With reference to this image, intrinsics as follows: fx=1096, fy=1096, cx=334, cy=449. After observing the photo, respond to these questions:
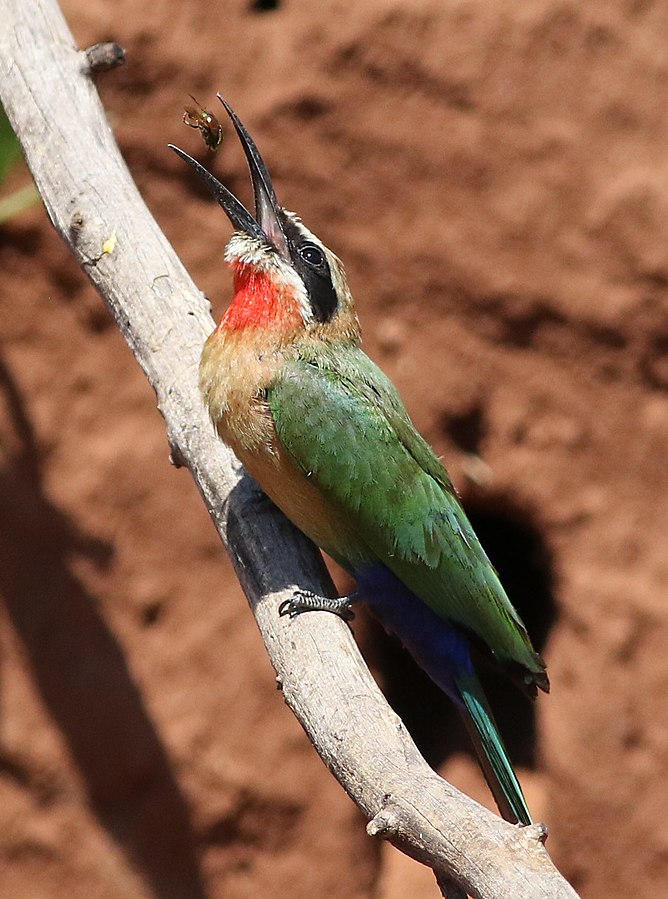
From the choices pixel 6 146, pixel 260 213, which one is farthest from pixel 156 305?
pixel 6 146

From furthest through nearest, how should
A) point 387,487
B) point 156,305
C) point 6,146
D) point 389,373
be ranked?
1. point 389,373
2. point 6,146
3. point 387,487
4. point 156,305

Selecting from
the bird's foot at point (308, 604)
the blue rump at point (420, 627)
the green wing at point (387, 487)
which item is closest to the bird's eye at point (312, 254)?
the green wing at point (387, 487)

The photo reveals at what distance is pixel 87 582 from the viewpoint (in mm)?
3609

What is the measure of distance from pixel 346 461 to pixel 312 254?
1.76ft

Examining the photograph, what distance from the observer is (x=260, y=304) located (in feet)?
8.23

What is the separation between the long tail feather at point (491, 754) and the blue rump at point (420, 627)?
29 millimetres

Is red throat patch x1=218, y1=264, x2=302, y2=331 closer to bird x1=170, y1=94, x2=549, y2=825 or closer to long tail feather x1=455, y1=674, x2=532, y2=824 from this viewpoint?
bird x1=170, y1=94, x2=549, y2=825

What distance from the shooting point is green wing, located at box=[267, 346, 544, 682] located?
238 centimetres

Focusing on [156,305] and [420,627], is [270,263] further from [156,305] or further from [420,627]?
[420,627]

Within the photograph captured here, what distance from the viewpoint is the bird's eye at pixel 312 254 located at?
2.60 meters

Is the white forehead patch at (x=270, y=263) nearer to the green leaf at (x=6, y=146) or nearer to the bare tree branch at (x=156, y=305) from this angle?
the bare tree branch at (x=156, y=305)

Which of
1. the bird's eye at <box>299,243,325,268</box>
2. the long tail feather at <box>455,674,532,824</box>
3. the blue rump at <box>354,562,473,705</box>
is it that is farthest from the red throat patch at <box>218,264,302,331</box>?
the long tail feather at <box>455,674,532,824</box>

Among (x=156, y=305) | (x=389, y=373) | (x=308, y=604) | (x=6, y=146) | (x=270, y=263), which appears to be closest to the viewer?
(x=308, y=604)

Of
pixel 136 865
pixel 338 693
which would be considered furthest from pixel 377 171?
pixel 136 865
